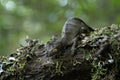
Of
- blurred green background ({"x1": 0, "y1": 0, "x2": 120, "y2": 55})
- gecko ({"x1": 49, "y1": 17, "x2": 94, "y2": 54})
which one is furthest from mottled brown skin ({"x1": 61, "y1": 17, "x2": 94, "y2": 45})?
blurred green background ({"x1": 0, "y1": 0, "x2": 120, "y2": 55})

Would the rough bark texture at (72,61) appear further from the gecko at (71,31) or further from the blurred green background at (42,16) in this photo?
the blurred green background at (42,16)

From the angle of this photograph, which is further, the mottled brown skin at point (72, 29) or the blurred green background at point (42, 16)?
the blurred green background at point (42, 16)

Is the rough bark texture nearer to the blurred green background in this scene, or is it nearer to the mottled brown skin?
the mottled brown skin

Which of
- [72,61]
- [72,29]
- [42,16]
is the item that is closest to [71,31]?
[72,29]

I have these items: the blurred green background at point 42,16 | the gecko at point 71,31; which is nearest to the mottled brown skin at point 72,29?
the gecko at point 71,31

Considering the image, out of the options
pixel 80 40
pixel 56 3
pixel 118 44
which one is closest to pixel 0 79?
pixel 80 40

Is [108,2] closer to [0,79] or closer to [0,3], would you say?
[0,3]

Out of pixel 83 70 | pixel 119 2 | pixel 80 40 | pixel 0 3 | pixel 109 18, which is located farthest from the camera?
pixel 0 3
